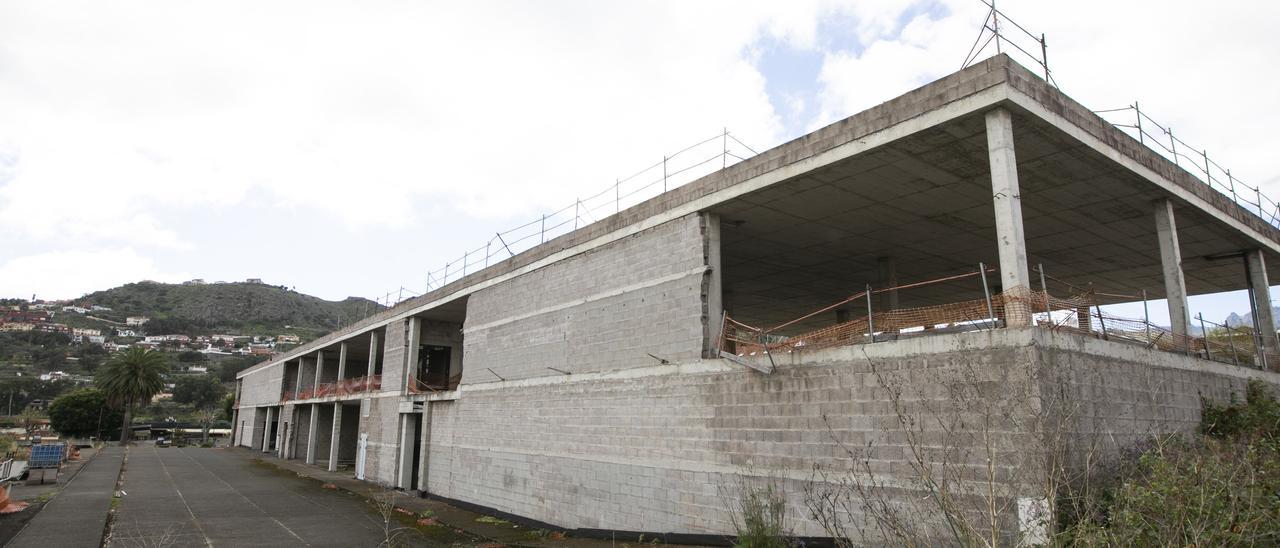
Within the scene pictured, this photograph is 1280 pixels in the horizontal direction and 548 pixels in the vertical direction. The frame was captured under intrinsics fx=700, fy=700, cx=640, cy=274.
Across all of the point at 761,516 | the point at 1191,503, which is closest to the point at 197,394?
the point at 761,516

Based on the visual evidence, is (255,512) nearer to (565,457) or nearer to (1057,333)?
(565,457)

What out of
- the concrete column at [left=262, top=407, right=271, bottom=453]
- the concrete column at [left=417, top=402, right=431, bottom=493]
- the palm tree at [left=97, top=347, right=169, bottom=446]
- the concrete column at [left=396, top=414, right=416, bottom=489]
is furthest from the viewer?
the palm tree at [left=97, top=347, right=169, bottom=446]

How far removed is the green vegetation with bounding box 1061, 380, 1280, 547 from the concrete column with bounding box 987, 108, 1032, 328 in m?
2.44

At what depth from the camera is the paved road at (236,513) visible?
15328 millimetres

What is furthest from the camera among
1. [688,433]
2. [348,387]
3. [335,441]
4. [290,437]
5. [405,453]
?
[290,437]

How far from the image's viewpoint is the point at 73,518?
1683cm

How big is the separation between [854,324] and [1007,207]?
2.75 m

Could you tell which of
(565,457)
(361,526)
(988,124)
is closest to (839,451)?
(988,124)

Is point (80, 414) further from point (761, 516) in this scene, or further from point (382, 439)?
point (761, 516)

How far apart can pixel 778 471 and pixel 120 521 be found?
1605 centimetres

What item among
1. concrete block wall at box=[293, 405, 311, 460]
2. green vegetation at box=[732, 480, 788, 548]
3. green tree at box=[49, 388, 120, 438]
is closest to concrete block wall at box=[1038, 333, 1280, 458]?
green vegetation at box=[732, 480, 788, 548]

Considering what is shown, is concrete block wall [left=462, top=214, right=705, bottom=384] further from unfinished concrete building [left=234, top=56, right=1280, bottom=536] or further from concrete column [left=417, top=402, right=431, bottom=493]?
concrete column [left=417, top=402, right=431, bottom=493]

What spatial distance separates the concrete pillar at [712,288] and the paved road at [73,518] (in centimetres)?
1270

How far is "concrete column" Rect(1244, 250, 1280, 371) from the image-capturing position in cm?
1523
